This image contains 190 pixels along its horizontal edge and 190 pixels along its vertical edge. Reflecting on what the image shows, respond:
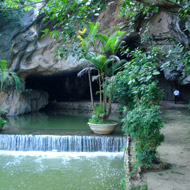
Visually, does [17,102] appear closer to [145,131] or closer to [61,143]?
[61,143]

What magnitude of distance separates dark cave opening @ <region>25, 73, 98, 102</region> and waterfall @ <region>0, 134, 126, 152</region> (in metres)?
12.0

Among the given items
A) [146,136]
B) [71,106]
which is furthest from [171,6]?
[71,106]

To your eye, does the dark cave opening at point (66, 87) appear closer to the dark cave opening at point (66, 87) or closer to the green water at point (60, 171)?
the dark cave opening at point (66, 87)

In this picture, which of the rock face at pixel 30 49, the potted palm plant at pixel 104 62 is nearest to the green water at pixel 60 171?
the potted palm plant at pixel 104 62

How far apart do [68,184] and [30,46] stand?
33.3 feet

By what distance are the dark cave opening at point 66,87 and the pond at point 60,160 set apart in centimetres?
1099

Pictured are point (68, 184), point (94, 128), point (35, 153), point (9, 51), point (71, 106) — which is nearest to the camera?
point (68, 184)

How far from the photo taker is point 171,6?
2.89m

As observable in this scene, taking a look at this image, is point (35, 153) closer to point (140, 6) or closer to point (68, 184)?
point (68, 184)

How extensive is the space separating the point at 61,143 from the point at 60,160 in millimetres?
1249

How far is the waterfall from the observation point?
Answer: 26.6 ft

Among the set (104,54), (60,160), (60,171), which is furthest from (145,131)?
(104,54)

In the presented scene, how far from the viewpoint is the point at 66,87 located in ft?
70.9

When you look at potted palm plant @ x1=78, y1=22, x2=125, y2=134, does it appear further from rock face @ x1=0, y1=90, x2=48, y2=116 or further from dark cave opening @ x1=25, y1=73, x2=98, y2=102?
dark cave opening @ x1=25, y1=73, x2=98, y2=102
